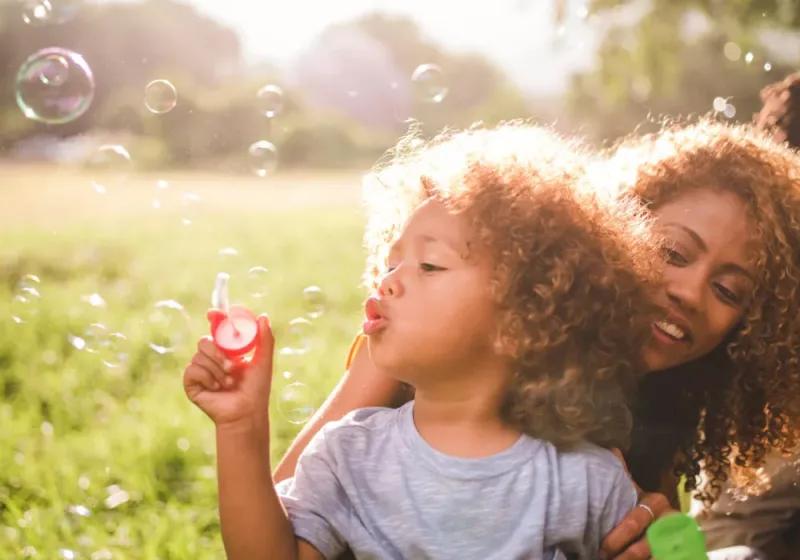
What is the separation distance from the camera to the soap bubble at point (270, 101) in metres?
3.26

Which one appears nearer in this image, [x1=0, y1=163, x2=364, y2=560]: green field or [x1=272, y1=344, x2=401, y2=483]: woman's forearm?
[x1=272, y1=344, x2=401, y2=483]: woman's forearm

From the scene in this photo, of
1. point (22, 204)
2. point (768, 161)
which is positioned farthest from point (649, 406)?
point (22, 204)

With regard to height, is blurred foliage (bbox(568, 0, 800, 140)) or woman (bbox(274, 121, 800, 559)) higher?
blurred foliage (bbox(568, 0, 800, 140))

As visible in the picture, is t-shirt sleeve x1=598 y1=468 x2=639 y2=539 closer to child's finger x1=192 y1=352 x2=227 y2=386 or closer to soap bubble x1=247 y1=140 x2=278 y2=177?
child's finger x1=192 y1=352 x2=227 y2=386

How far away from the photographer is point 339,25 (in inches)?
1153

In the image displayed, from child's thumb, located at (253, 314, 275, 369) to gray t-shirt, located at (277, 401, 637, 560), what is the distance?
0.19 metres

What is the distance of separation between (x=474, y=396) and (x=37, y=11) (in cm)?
225

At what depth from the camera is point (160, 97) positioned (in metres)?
3.11

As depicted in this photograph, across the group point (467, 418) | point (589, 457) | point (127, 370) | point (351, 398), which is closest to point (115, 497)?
point (351, 398)

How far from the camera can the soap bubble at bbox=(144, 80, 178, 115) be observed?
308 centimetres

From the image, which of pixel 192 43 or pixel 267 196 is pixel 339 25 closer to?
pixel 192 43

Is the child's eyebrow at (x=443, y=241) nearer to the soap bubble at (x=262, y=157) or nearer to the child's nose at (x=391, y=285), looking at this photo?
the child's nose at (x=391, y=285)

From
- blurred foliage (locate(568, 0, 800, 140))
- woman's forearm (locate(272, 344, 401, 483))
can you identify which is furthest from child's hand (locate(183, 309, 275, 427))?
blurred foliage (locate(568, 0, 800, 140))

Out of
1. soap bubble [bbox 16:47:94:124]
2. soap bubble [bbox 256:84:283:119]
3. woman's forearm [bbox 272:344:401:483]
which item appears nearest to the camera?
woman's forearm [bbox 272:344:401:483]
